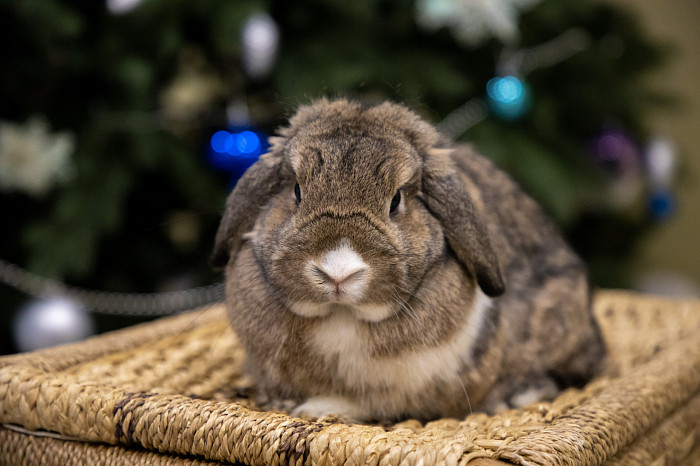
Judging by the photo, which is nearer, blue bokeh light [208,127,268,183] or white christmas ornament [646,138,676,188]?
blue bokeh light [208,127,268,183]

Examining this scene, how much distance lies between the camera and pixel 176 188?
3250 mm

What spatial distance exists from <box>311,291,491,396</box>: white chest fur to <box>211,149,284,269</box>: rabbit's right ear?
12.4 inches

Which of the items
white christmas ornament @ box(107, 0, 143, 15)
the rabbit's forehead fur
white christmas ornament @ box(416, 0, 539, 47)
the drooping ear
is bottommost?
the drooping ear

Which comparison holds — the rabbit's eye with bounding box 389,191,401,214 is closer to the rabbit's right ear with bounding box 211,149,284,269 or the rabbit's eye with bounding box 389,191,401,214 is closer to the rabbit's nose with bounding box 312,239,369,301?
the rabbit's nose with bounding box 312,239,369,301

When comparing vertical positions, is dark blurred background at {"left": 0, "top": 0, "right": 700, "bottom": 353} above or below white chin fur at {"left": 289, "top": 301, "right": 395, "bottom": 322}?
above

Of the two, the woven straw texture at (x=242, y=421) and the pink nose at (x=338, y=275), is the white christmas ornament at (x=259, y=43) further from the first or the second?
the pink nose at (x=338, y=275)

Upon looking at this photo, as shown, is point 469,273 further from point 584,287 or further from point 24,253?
point 24,253

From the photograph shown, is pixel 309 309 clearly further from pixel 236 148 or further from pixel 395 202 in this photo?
pixel 236 148

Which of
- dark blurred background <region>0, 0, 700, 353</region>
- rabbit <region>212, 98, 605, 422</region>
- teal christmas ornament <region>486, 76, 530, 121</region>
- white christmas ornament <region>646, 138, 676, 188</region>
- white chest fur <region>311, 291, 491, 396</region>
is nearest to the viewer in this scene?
rabbit <region>212, 98, 605, 422</region>

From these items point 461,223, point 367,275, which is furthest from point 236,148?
point 367,275

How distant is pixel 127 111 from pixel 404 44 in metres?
1.23

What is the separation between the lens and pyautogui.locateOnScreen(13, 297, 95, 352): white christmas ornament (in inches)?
112

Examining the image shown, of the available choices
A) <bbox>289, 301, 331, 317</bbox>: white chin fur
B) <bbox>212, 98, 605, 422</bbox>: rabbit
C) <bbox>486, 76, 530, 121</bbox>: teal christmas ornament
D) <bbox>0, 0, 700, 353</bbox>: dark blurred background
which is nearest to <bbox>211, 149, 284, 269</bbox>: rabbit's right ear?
<bbox>212, 98, 605, 422</bbox>: rabbit

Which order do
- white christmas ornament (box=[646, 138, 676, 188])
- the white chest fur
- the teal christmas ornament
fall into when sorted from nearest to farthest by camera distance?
the white chest fur
the teal christmas ornament
white christmas ornament (box=[646, 138, 676, 188])
